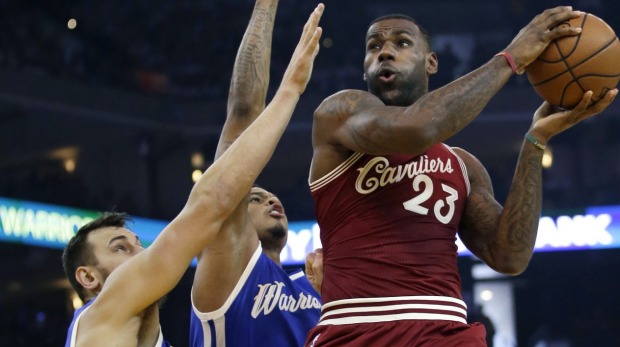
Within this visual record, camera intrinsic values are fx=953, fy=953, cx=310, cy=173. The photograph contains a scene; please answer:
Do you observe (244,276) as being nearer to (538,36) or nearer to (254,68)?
(254,68)

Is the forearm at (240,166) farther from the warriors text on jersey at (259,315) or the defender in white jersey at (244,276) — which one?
the warriors text on jersey at (259,315)

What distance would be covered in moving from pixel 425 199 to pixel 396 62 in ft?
1.72

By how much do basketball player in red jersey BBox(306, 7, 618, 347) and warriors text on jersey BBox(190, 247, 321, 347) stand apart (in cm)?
82

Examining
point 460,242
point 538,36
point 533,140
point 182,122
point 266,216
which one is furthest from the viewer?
point 182,122

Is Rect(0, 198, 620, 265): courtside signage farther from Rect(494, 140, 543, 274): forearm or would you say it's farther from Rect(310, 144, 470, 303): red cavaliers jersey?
Rect(310, 144, 470, 303): red cavaliers jersey

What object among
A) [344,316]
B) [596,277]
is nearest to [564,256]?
[596,277]

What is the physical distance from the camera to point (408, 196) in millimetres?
3277

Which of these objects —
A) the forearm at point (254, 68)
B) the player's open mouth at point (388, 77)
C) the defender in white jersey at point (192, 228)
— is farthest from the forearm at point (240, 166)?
the forearm at point (254, 68)

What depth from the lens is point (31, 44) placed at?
1343cm

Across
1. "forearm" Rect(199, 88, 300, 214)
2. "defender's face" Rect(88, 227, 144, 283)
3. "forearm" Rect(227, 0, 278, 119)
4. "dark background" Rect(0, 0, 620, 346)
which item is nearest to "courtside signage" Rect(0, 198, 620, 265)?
"dark background" Rect(0, 0, 620, 346)

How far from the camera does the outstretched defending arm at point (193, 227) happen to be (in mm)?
2902

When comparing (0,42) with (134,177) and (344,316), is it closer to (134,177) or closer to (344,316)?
(134,177)

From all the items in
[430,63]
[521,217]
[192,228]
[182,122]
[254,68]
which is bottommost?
[192,228]

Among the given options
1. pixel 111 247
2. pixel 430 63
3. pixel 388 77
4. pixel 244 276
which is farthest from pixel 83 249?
pixel 430 63
